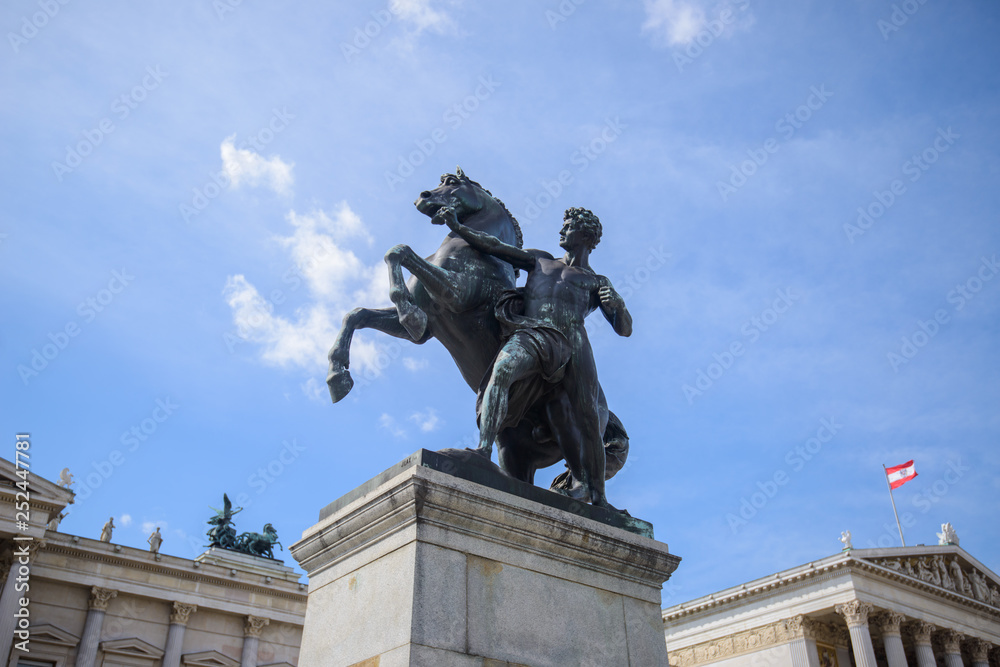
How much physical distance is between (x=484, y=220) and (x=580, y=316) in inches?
47.3

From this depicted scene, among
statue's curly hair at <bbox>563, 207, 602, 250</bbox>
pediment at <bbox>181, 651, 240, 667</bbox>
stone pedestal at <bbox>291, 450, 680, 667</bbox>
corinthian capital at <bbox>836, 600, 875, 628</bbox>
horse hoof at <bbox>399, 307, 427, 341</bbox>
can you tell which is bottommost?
stone pedestal at <bbox>291, 450, 680, 667</bbox>

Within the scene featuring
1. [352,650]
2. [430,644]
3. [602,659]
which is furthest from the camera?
Result: [602,659]

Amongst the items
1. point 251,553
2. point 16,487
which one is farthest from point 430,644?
point 251,553

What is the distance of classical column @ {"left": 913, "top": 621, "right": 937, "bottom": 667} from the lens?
47.9 m

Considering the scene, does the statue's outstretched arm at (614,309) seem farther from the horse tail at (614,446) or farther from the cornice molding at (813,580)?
the cornice molding at (813,580)

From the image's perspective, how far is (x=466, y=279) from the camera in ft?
20.3

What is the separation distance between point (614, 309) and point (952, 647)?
5477 cm

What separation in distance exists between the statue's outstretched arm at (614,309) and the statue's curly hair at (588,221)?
0.46 metres

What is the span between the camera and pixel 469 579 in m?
4.74

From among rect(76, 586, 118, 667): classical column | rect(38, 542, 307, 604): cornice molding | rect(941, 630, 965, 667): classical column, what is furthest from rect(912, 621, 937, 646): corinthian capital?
rect(76, 586, 118, 667): classical column

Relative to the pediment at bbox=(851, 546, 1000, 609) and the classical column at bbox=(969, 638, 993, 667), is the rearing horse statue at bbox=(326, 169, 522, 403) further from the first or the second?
the classical column at bbox=(969, 638, 993, 667)

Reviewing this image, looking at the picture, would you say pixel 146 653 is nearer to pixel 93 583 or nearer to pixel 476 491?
pixel 93 583

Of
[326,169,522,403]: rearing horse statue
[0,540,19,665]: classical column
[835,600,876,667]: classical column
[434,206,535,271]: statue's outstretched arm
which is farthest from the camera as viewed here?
[835,600,876,667]: classical column

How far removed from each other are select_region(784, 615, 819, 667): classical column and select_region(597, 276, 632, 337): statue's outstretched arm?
4562 cm
